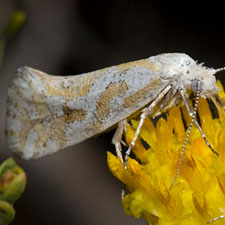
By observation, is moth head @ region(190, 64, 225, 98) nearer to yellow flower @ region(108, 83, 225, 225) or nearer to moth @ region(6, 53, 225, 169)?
moth @ region(6, 53, 225, 169)

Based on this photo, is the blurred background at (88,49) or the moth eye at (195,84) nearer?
the moth eye at (195,84)

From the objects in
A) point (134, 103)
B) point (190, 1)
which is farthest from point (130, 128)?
point (190, 1)

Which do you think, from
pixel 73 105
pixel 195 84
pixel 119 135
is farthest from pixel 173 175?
Result: pixel 73 105

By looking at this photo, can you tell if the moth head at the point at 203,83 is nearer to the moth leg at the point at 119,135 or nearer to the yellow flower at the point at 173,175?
the yellow flower at the point at 173,175

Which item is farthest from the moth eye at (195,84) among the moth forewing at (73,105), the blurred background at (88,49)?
the blurred background at (88,49)

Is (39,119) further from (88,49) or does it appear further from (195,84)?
(88,49)

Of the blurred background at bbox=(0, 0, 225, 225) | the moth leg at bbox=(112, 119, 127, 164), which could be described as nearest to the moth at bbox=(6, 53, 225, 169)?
the moth leg at bbox=(112, 119, 127, 164)
